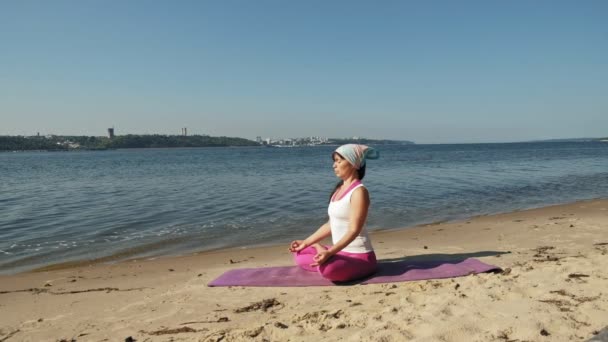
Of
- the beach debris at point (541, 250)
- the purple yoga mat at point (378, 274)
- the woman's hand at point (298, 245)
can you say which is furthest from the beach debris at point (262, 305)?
the beach debris at point (541, 250)

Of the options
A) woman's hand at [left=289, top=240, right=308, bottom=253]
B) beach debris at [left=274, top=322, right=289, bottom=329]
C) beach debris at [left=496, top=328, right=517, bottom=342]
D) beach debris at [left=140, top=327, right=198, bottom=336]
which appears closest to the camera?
beach debris at [left=496, top=328, right=517, bottom=342]

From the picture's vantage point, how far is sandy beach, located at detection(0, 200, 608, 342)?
354cm

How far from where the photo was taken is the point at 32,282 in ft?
22.2

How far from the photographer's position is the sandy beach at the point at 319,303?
354cm

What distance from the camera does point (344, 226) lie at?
5.46 meters

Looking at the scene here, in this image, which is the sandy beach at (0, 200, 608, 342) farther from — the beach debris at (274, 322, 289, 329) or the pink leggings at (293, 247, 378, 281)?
the pink leggings at (293, 247, 378, 281)

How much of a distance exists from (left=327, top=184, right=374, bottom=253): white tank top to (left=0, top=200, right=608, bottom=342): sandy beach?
51 cm

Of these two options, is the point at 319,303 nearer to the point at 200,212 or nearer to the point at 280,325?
the point at 280,325

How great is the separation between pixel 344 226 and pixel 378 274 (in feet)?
2.68

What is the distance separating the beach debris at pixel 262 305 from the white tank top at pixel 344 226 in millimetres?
1131

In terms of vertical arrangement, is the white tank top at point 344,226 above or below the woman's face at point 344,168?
below

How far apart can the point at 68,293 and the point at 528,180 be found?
2219cm

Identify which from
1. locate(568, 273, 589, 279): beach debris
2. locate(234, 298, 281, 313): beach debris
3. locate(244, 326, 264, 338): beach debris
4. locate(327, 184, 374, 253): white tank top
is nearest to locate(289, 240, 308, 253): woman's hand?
locate(327, 184, 374, 253): white tank top

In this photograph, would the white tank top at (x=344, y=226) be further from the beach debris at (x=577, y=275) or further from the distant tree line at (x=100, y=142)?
the distant tree line at (x=100, y=142)
